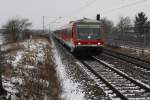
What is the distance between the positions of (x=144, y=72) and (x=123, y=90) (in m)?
5.42

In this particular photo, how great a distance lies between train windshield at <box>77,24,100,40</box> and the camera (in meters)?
24.2

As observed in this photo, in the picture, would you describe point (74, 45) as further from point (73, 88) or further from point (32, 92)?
point (32, 92)

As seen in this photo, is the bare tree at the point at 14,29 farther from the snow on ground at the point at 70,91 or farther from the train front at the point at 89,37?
the snow on ground at the point at 70,91

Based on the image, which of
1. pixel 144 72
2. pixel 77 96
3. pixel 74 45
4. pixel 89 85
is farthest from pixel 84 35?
pixel 77 96

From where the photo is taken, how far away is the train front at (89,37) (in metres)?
23.8

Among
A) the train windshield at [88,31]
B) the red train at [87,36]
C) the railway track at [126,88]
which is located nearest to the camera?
the railway track at [126,88]

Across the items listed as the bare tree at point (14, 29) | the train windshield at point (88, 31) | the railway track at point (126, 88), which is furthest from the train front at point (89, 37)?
the bare tree at point (14, 29)

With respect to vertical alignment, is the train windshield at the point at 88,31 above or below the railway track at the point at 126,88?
above

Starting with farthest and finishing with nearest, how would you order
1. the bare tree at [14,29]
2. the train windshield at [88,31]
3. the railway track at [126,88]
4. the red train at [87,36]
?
the bare tree at [14,29] → the train windshield at [88,31] → the red train at [87,36] → the railway track at [126,88]

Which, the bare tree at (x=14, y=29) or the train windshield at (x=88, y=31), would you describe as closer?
the train windshield at (x=88, y=31)

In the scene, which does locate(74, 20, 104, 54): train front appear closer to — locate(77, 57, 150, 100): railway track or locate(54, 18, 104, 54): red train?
locate(54, 18, 104, 54): red train

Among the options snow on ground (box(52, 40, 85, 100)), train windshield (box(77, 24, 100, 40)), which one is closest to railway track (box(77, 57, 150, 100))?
snow on ground (box(52, 40, 85, 100))

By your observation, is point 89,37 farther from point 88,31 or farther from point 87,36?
point 88,31

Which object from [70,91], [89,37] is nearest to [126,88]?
[70,91]
